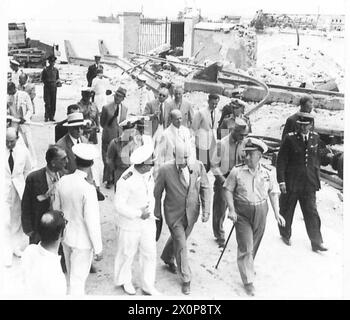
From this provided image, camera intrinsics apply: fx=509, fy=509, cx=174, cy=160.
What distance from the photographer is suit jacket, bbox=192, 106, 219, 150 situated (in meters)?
6.96

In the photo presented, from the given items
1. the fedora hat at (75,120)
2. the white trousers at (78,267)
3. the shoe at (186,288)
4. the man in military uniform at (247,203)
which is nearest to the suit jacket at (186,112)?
the fedora hat at (75,120)

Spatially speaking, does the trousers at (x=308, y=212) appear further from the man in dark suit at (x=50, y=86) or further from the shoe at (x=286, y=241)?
the man in dark suit at (x=50, y=86)

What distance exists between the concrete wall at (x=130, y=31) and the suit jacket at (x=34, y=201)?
1013 centimetres

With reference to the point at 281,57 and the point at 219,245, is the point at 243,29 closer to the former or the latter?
the point at 281,57

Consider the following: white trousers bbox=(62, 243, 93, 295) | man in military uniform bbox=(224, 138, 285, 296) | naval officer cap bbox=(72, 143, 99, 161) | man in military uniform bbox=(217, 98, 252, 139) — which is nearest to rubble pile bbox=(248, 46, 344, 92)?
man in military uniform bbox=(217, 98, 252, 139)

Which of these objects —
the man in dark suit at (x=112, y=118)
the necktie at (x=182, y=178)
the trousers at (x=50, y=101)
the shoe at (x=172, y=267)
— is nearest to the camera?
the necktie at (x=182, y=178)

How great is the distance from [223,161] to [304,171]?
952 mm

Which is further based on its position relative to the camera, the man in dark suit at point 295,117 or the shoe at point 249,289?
the man in dark suit at point 295,117

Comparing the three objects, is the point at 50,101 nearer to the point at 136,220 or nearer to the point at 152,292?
the point at 136,220

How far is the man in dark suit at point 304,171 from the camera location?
5.92 metres

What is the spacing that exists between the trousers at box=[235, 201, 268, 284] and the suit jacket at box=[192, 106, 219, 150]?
6.10 ft

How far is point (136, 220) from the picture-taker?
4801 millimetres

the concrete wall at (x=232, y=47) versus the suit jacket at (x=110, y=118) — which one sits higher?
the concrete wall at (x=232, y=47)
